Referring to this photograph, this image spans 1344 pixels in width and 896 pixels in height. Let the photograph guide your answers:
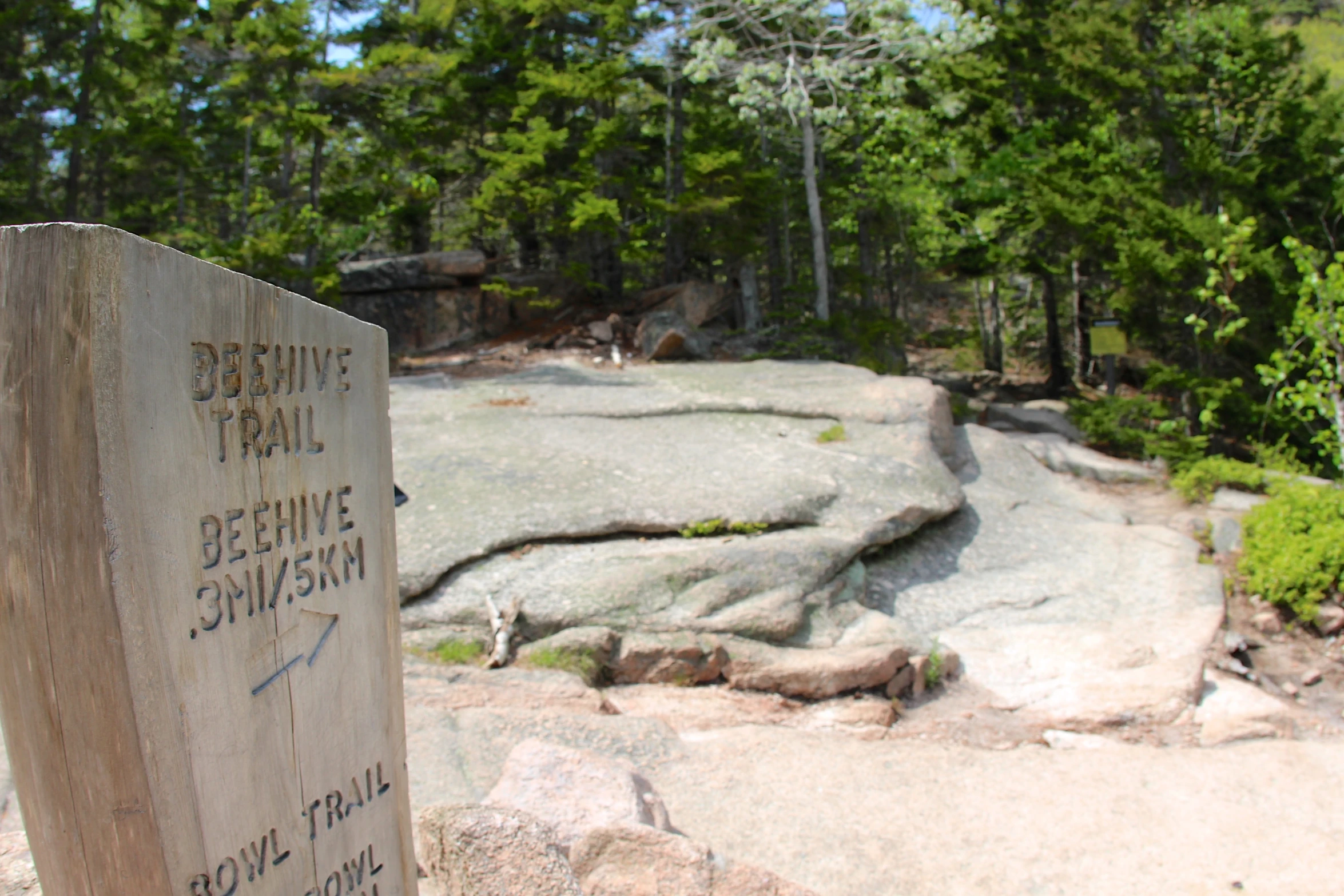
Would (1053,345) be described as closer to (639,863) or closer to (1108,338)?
(1108,338)

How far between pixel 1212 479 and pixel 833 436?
487cm

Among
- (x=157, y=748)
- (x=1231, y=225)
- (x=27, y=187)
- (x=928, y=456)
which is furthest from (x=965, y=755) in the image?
(x=27, y=187)

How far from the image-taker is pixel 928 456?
31.7 feet

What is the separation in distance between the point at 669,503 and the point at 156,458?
6.29m

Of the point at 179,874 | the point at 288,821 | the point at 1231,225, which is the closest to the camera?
the point at 179,874

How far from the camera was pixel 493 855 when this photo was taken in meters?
3.01

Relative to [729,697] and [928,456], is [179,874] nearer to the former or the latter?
[729,697]

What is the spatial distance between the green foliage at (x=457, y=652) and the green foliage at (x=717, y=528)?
2024 millimetres

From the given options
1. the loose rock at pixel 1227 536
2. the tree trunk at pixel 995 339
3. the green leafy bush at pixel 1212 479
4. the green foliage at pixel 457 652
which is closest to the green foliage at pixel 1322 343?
the green leafy bush at pixel 1212 479

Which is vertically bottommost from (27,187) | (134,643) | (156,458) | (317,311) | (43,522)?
(134,643)

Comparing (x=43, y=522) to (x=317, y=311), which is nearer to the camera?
(x=43, y=522)

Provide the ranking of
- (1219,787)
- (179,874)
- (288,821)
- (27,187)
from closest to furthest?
(179,874), (288,821), (1219,787), (27,187)

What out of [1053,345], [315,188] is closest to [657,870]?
[315,188]

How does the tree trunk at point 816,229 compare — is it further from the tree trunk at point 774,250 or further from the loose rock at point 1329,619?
the loose rock at point 1329,619
